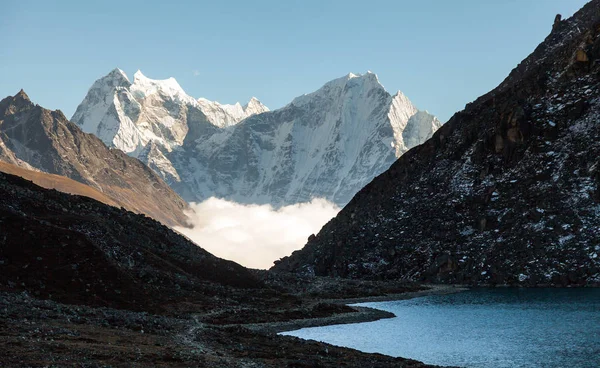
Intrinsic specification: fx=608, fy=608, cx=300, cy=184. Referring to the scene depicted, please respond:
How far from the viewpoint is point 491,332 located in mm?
79812

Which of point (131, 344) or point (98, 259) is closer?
point (131, 344)

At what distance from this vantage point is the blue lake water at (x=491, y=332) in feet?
201

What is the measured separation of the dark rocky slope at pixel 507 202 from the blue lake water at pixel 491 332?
66.7 feet

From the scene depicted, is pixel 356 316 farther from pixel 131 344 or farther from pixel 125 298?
pixel 131 344

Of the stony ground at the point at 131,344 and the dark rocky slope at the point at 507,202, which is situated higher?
the dark rocky slope at the point at 507,202

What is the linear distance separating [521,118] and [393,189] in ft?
151

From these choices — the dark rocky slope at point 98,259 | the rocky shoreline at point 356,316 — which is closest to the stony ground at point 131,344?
the dark rocky slope at point 98,259

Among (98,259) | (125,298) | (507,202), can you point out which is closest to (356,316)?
(125,298)

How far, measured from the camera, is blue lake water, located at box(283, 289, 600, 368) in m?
61.2

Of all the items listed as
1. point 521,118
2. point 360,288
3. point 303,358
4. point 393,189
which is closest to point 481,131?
point 521,118

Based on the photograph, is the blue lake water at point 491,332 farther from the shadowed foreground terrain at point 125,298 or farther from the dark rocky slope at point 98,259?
the dark rocky slope at point 98,259

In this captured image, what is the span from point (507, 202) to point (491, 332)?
298 ft

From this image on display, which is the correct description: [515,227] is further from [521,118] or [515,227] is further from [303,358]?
[303,358]

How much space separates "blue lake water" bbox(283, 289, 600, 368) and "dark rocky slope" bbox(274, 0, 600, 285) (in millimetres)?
20328
